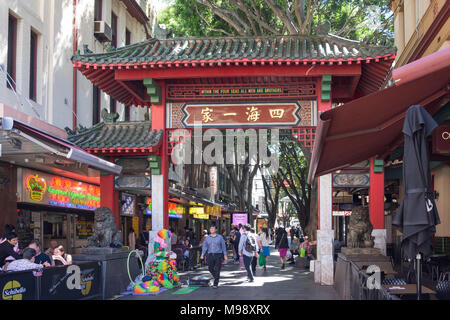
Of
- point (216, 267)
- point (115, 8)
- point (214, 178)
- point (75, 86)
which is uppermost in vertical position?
point (115, 8)

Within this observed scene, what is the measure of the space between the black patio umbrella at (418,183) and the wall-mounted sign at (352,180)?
9084 millimetres

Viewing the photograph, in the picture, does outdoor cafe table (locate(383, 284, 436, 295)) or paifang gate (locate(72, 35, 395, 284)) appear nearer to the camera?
outdoor cafe table (locate(383, 284, 436, 295))

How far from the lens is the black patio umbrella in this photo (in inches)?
278

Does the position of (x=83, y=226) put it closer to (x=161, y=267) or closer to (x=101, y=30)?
(x=161, y=267)

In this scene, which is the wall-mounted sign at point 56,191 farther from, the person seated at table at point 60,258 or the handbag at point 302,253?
the handbag at point 302,253

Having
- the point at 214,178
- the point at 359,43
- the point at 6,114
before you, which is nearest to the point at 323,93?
the point at 359,43

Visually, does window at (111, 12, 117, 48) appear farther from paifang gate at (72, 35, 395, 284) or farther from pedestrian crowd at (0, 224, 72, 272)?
pedestrian crowd at (0, 224, 72, 272)

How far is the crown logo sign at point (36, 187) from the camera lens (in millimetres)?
16625

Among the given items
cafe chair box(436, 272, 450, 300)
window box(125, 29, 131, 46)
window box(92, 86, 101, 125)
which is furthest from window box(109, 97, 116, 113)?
cafe chair box(436, 272, 450, 300)

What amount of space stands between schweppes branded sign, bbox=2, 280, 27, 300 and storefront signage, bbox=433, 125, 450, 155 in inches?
324

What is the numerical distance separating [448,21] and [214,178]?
29731mm

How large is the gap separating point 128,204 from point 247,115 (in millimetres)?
10520
